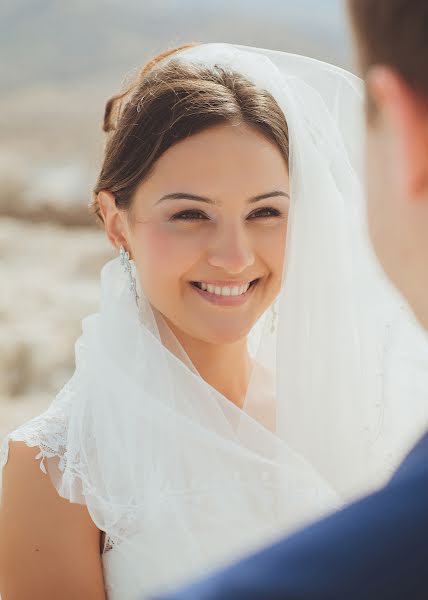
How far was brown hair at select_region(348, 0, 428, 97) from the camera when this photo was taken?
75 cm

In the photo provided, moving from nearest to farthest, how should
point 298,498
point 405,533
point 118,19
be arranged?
point 405,533, point 298,498, point 118,19

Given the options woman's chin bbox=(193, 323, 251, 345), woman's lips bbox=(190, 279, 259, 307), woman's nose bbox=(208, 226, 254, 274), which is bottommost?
woman's chin bbox=(193, 323, 251, 345)

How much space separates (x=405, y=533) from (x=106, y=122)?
1845 millimetres

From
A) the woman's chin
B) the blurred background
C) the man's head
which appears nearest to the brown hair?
the man's head

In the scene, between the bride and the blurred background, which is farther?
the blurred background

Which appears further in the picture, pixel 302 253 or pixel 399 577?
pixel 302 253

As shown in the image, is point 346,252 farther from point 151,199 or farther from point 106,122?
point 106,122

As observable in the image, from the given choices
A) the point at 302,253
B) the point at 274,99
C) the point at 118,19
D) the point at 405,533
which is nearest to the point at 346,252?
the point at 302,253

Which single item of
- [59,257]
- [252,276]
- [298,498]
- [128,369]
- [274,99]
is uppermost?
[59,257]

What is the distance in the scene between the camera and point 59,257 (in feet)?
24.6

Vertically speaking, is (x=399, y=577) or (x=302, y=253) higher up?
(x=302, y=253)

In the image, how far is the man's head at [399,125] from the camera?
2.49 ft

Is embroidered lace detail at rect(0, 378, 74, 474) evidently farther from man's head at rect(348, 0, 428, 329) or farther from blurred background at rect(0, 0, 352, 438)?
man's head at rect(348, 0, 428, 329)

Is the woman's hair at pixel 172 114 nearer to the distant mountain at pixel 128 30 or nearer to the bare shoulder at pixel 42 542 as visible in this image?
the bare shoulder at pixel 42 542
